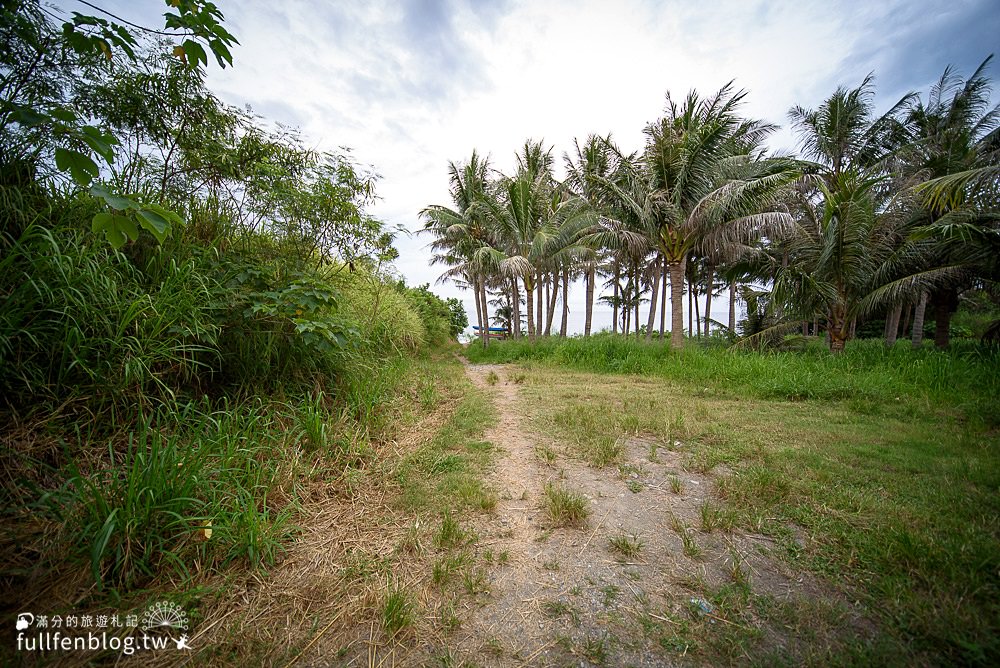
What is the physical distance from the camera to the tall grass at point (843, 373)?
4.81 m

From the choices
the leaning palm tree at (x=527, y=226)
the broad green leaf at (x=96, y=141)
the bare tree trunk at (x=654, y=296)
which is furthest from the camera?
the bare tree trunk at (x=654, y=296)

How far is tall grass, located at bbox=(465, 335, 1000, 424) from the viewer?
189 inches

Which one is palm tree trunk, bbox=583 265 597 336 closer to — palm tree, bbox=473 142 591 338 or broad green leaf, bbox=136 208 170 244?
palm tree, bbox=473 142 591 338

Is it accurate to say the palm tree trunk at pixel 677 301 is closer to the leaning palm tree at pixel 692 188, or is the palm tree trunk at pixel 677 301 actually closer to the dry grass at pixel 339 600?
the leaning palm tree at pixel 692 188

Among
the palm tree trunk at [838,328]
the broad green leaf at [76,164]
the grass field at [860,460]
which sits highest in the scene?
the broad green leaf at [76,164]

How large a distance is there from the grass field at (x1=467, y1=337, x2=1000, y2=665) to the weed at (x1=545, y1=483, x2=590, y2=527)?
2.64 ft

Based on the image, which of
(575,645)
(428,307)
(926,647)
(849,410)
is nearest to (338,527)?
(575,645)

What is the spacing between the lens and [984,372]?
209 inches

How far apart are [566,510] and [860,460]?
2.83m

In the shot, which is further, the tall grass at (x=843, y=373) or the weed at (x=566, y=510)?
the tall grass at (x=843, y=373)

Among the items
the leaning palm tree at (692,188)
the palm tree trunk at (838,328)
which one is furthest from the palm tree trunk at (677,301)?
the palm tree trunk at (838,328)

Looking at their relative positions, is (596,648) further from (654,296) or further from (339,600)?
(654,296)

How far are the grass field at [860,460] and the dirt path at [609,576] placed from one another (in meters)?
0.23

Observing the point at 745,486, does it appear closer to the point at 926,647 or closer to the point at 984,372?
the point at 926,647
